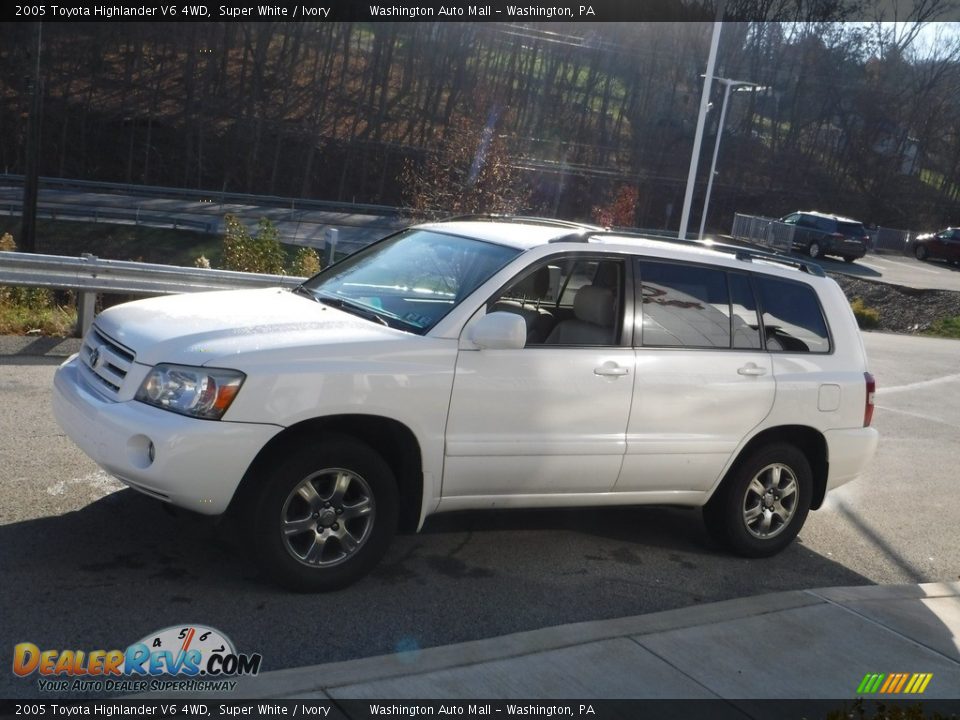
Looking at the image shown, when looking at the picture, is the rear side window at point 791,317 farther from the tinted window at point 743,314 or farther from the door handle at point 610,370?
the door handle at point 610,370

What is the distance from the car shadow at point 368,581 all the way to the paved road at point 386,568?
0.04 feet

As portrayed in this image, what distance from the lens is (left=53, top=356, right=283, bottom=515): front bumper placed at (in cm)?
476

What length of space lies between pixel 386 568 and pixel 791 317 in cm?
297

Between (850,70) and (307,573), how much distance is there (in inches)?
3209

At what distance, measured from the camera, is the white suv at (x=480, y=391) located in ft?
16.1

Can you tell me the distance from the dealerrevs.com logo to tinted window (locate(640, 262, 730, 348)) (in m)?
2.86

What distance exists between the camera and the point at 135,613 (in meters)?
4.72

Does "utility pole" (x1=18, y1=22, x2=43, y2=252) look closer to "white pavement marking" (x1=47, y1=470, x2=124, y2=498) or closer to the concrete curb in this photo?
the concrete curb

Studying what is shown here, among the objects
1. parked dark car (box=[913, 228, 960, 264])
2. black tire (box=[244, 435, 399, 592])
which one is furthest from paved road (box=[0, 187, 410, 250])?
black tire (box=[244, 435, 399, 592])

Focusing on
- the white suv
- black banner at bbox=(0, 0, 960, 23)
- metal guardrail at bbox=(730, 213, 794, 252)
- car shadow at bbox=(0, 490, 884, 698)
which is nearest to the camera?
car shadow at bbox=(0, 490, 884, 698)

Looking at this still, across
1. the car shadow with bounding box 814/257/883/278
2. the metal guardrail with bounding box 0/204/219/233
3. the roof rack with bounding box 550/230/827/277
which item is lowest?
the metal guardrail with bounding box 0/204/219/233

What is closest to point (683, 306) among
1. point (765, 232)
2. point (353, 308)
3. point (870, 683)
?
point (353, 308)

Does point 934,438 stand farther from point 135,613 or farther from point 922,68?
point 922,68

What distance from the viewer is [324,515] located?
510cm
